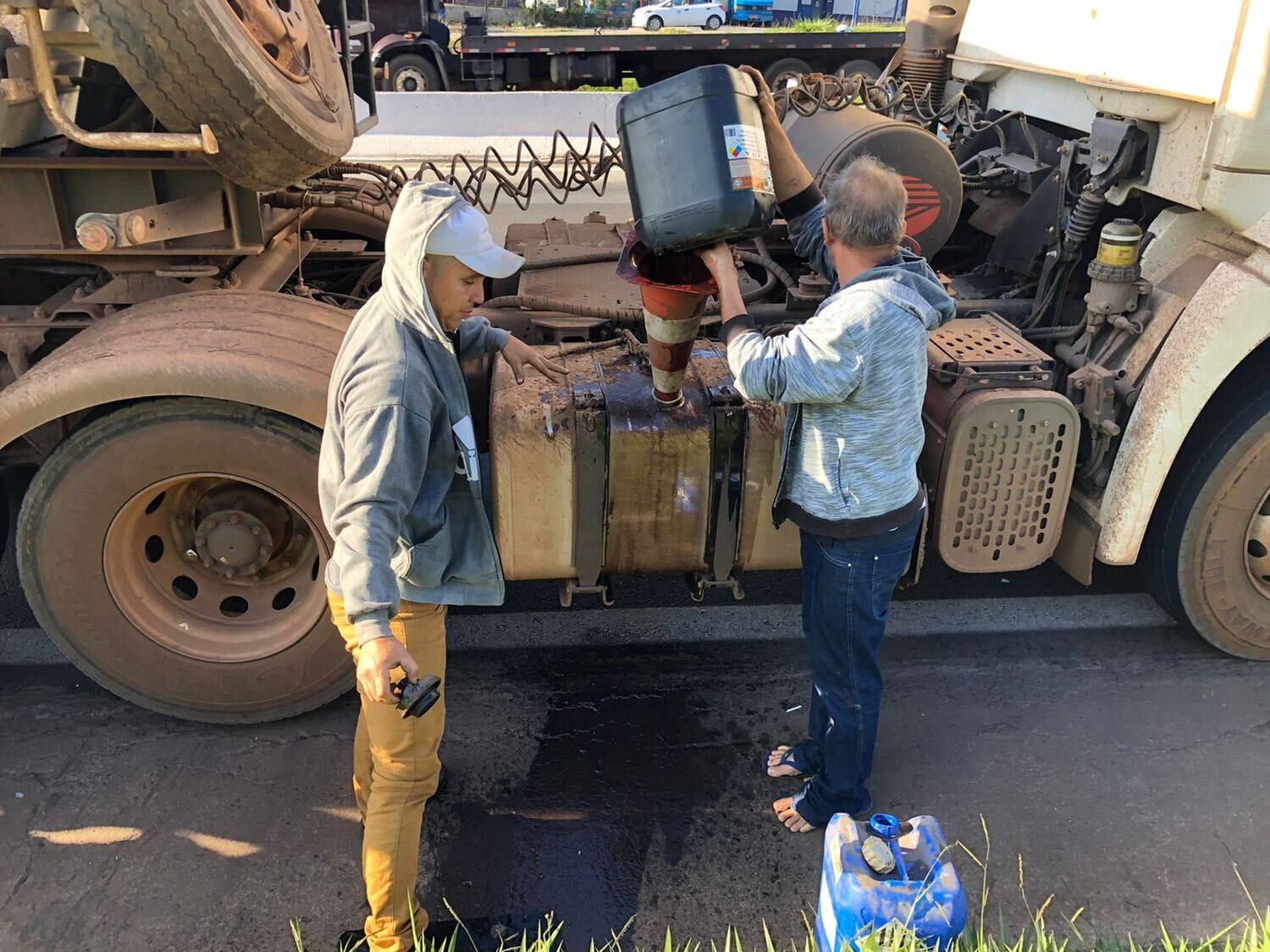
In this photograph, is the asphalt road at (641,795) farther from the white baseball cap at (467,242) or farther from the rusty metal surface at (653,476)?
the white baseball cap at (467,242)

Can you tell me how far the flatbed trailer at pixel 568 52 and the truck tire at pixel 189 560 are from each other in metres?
15.3

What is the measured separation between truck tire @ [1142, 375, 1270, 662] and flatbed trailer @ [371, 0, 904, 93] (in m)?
14.7

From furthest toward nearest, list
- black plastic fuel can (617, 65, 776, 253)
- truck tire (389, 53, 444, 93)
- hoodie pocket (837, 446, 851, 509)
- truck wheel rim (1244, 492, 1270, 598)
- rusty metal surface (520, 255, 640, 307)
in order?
truck tire (389, 53, 444, 93), rusty metal surface (520, 255, 640, 307), truck wheel rim (1244, 492, 1270, 598), hoodie pocket (837, 446, 851, 509), black plastic fuel can (617, 65, 776, 253)

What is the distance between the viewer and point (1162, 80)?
3.31 metres

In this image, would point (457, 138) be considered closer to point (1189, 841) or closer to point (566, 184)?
point (566, 184)

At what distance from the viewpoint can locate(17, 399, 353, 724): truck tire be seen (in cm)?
308

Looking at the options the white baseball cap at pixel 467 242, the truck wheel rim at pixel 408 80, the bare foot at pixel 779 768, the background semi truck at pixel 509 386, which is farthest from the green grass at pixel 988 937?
the truck wheel rim at pixel 408 80

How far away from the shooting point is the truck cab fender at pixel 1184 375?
10.2 feet

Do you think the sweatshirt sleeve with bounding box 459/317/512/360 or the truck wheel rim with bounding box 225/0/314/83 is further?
the truck wheel rim with bounding box 225/0/314/83

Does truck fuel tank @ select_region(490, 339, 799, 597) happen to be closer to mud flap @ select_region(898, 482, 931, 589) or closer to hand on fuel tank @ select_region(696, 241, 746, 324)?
mud flap @ select_region(898, 482, 931, 589)

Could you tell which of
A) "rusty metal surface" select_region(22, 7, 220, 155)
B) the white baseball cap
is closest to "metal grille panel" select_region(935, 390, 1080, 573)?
the white baseball cap

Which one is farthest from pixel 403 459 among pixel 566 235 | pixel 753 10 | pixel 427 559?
pixel 753 10

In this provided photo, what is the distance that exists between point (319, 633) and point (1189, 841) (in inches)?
108

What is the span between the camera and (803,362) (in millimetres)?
2496
